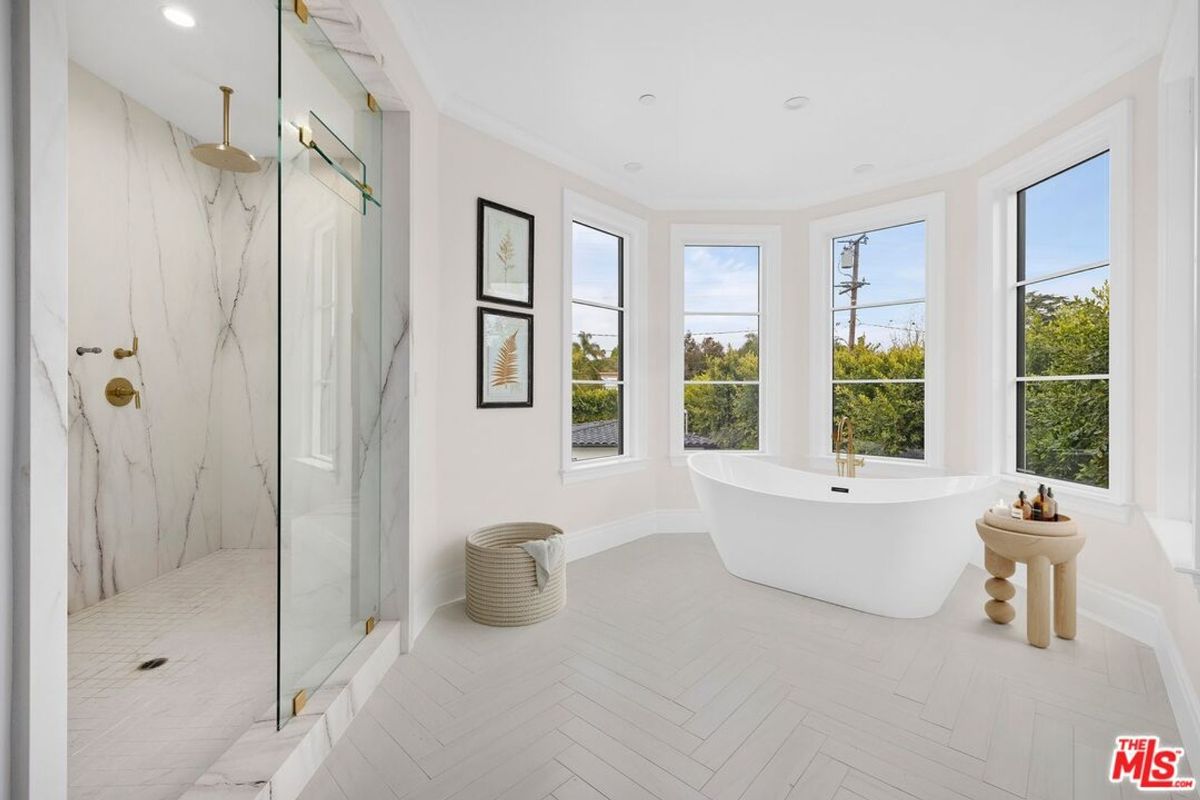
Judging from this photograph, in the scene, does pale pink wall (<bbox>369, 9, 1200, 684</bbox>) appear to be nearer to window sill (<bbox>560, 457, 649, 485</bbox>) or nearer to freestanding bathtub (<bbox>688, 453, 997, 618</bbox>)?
window sill (<bbox>560, 457, 649, 485</bbox>)

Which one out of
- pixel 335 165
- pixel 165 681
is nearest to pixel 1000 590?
pixel 335 165

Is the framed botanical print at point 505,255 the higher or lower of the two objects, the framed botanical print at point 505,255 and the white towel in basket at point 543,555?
the higher

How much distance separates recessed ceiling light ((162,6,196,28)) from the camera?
2051mm

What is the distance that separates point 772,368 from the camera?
13.5 ft

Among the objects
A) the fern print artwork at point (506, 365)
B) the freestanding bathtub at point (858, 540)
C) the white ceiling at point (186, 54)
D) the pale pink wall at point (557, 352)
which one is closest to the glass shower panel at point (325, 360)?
the pale pink wall at point (557, 352)

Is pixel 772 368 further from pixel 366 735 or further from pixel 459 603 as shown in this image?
pixel 366 735

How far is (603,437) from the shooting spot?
3.87 meters

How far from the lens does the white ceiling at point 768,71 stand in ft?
7.01

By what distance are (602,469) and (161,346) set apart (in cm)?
261

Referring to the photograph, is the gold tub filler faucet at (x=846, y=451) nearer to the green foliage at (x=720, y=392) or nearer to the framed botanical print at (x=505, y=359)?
the green foliage at (x=720, y=392)

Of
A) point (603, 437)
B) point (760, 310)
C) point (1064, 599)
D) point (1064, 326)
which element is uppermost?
point (760, 310)

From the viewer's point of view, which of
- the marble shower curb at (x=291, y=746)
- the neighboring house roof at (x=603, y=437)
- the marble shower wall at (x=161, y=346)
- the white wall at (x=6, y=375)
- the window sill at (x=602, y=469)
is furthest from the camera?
the neighboring house roof at (x=603, y=437)

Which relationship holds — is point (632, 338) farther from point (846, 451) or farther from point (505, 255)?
point (846, 451)
